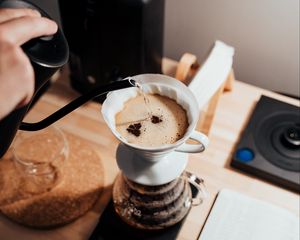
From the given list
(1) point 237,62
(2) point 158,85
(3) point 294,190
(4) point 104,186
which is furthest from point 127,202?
(1) point 237,62

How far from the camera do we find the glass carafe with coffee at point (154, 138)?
64 cm

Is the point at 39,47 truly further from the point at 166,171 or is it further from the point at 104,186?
the point at 104,186

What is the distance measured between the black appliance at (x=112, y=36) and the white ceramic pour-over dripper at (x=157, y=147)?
21 cm

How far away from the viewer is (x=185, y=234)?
810 mm

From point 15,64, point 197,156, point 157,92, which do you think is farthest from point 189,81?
point 15,64

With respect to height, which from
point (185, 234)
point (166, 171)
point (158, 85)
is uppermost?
point (158, 85)

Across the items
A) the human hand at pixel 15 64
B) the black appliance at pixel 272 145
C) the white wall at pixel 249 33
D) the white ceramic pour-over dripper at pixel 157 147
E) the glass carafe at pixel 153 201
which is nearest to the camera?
the human hand at pixel 15 64

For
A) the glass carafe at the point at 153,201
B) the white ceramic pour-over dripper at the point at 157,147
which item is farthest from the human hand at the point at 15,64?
the glass carafe at the point at 153,201

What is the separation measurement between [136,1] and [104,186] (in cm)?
36

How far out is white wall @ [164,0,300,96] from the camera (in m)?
0.97

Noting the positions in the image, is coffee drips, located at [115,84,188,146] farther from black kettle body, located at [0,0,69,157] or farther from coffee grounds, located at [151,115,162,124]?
black kettle body, located at [0,0,69,157]

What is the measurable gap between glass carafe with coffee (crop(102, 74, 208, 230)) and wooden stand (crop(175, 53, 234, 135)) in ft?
0.54

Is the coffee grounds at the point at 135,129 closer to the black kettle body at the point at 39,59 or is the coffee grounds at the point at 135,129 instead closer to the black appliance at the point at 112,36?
the black kettle body at the point at 39,59

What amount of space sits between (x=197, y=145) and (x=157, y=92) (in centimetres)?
10
